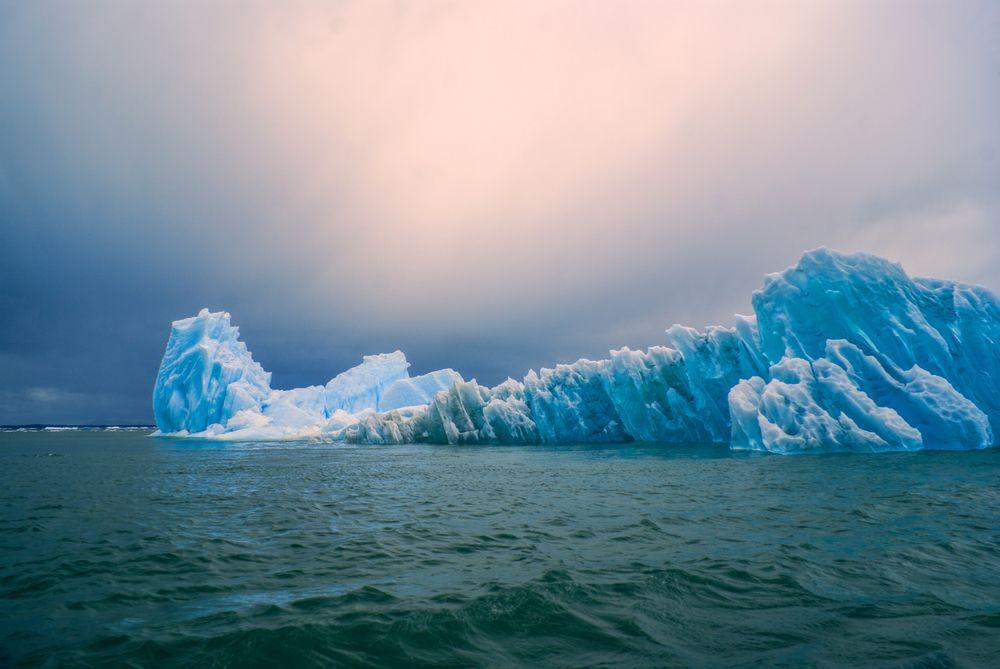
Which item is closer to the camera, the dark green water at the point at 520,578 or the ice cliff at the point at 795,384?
the dark green water at the point at 520,578

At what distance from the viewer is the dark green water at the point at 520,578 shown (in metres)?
4.49

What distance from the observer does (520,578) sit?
21.4 feet

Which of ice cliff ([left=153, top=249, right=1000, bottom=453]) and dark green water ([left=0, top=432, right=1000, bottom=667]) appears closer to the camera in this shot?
dark green water ([left=0, top=432, right=1000, bottom=667])

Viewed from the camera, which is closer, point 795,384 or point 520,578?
point 520,578

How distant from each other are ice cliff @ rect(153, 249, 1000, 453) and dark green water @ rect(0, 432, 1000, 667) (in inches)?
404

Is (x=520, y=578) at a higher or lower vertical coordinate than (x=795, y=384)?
lower

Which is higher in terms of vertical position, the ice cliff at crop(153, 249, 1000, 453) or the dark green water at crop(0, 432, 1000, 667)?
the ice cliff at crop(153, 249, 1000, 453)

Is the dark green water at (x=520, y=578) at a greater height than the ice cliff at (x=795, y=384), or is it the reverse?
the ice cliff at (x=795, y=384)

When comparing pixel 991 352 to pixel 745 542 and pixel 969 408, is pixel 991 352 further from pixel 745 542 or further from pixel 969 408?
pixel 745 542

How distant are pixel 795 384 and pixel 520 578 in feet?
76.0

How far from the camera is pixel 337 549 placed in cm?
834

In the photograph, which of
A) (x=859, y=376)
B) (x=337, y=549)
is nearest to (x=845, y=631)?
(x=337, y=549)

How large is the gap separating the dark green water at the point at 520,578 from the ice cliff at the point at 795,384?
404 inches

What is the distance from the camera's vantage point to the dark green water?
14.7ft
